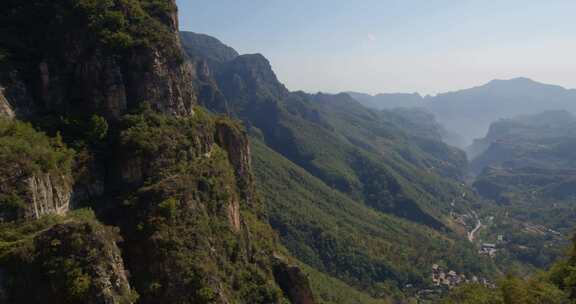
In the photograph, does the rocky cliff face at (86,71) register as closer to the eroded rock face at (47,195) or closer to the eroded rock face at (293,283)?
the eroded rock face at (47,195)

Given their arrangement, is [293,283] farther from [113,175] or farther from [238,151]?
[113,175]

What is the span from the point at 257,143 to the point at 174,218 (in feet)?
468

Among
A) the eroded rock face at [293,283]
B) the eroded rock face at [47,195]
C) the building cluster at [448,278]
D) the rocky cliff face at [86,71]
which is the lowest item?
the building cluster at [448,278]

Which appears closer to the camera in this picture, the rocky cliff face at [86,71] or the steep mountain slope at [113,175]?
the steep mountain slope at [113,175]

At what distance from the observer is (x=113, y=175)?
3809 cm

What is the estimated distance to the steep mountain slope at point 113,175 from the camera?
26.0 m

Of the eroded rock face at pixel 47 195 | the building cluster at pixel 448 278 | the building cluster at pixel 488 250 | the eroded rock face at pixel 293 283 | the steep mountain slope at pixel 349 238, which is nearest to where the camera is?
the eroded rock face at pixel 47 195

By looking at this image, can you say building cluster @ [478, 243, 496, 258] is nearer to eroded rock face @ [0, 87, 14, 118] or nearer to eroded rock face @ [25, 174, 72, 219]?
eroded rock face @ [25, 174, 72, 219]

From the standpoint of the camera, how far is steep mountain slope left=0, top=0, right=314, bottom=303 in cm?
2602

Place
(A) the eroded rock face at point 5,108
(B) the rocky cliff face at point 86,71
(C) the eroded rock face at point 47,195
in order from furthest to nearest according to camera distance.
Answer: (B) the rocky cliff face at point 86,71
(A) the eroded rock face at point 5,108
(C) the eroded rock face at point 47,195

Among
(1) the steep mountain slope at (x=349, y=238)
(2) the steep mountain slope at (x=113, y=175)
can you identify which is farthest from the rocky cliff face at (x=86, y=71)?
(1) the steep mountain slope at (x=349, y=238)

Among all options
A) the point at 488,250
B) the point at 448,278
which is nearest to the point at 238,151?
the point at 448,278

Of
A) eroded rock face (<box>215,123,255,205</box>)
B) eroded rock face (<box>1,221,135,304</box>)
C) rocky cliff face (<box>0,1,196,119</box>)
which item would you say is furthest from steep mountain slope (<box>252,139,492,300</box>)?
eroded rock face (<box>1,221,135,304</box>)

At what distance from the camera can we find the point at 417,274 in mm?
122250
